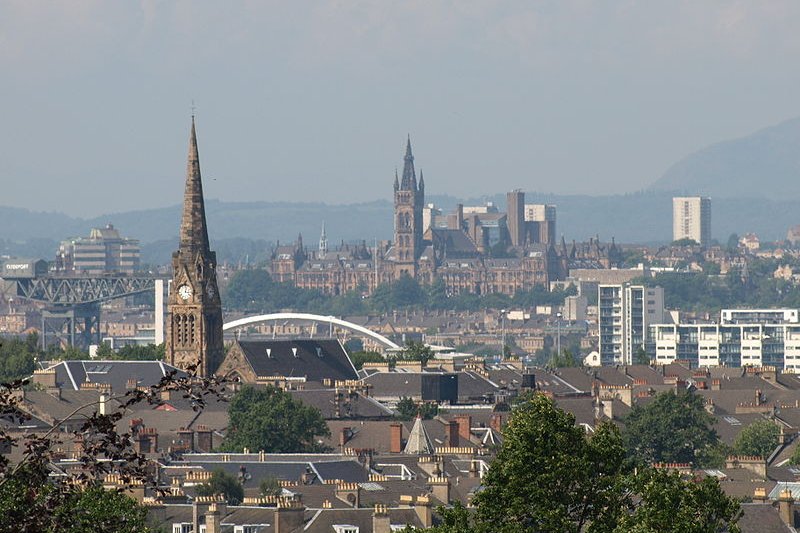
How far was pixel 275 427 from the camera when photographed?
94125mm

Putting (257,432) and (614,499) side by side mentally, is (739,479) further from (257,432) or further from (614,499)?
(614,499)

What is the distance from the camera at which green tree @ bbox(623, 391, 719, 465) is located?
308 feet

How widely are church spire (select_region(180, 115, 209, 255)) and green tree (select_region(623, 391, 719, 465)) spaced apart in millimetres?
48821

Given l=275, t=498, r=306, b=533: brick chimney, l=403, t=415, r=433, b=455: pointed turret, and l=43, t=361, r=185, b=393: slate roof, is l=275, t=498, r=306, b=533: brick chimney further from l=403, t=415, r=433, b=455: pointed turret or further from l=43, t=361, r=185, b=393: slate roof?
l=43, t=361, r=185, b=393: slate roof

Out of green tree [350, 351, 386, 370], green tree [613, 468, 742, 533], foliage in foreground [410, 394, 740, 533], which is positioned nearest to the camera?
green tree [613, 468, 742, 533]

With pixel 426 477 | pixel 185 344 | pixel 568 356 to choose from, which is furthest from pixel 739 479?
pixel 568 356

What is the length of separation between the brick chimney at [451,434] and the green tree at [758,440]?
363 inches

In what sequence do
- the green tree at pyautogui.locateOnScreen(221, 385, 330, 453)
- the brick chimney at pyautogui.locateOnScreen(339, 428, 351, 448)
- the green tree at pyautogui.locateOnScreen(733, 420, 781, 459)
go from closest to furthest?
the green tree at pyautogui.locateOnScreen(221, 385, 330, 453)
the green tree at pyautogui.locateOnScreen(733, 420, 781, 459)
the brick chimney at pyautogui.locateOnScreen(339, 428, 351, 448)

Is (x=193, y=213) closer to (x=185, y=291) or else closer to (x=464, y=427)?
(x=185, y=291)

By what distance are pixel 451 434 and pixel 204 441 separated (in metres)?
7.93

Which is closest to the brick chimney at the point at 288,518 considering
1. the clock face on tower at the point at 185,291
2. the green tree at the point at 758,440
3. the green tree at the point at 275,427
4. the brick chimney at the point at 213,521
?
the brick chimney at the point at 213,521

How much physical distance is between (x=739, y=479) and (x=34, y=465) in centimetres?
4943

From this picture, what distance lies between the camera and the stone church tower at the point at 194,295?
143500mm

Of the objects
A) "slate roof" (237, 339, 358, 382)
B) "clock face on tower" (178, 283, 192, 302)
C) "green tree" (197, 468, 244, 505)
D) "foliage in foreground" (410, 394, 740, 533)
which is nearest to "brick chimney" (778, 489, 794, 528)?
"green tree" (197, 468, 244, 505)
